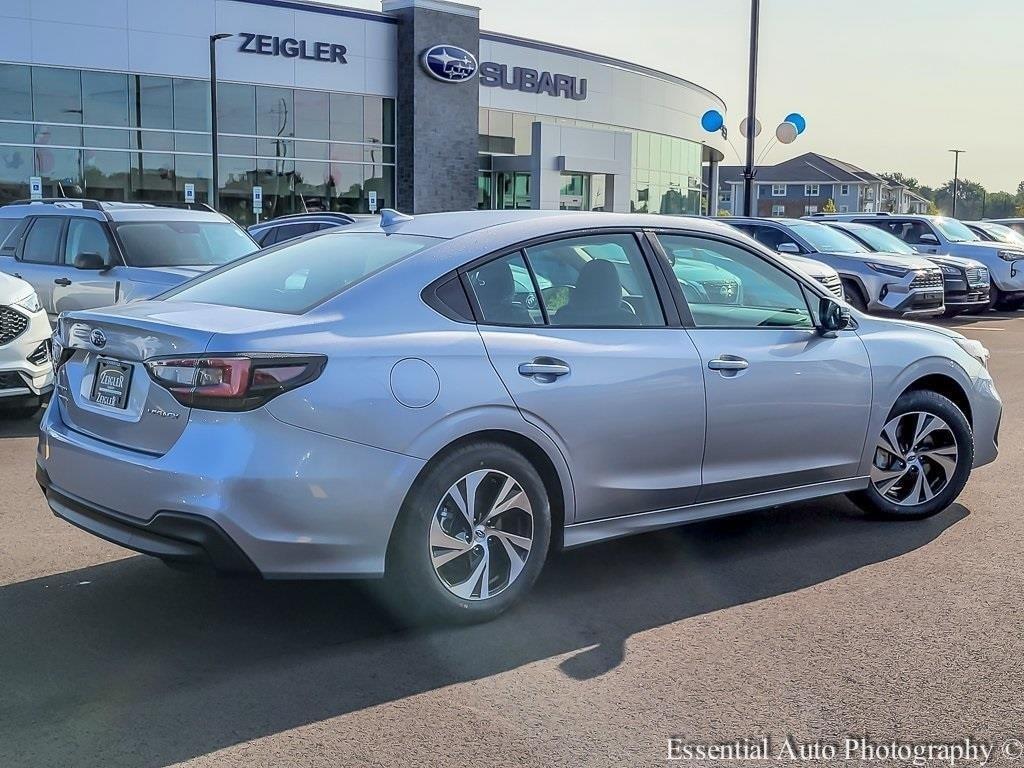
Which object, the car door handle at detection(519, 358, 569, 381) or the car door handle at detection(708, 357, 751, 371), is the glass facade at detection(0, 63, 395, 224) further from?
the car door handle at detection(519, 358, 569, 381)

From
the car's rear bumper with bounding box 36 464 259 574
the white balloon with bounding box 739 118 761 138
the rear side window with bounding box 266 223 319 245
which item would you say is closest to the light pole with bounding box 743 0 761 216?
the white balloon with bounding box 739 118 761 138

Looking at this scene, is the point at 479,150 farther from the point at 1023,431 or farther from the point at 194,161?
the point at 1023,431

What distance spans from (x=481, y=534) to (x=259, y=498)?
949mm

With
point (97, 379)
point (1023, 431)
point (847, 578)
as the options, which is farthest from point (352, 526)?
point (1023, 431)

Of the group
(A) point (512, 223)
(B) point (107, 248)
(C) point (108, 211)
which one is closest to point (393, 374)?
(A) point (512, 223)

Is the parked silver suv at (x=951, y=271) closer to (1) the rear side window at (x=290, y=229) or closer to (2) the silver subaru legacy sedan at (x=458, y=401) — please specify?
(1) the rear side window at (x=290, y=229)

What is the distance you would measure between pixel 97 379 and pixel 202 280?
861mm

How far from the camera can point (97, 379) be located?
4.57 m

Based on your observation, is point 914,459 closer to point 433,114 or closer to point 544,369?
point 544,369

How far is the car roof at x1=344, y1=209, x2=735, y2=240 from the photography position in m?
5.02

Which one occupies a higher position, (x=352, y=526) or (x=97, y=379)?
(x=97, y=379)

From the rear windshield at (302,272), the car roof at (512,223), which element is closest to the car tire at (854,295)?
the car roof at (512,223)

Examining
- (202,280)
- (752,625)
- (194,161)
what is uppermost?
(194,161)

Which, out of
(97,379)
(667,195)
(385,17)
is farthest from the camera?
(667,195)
